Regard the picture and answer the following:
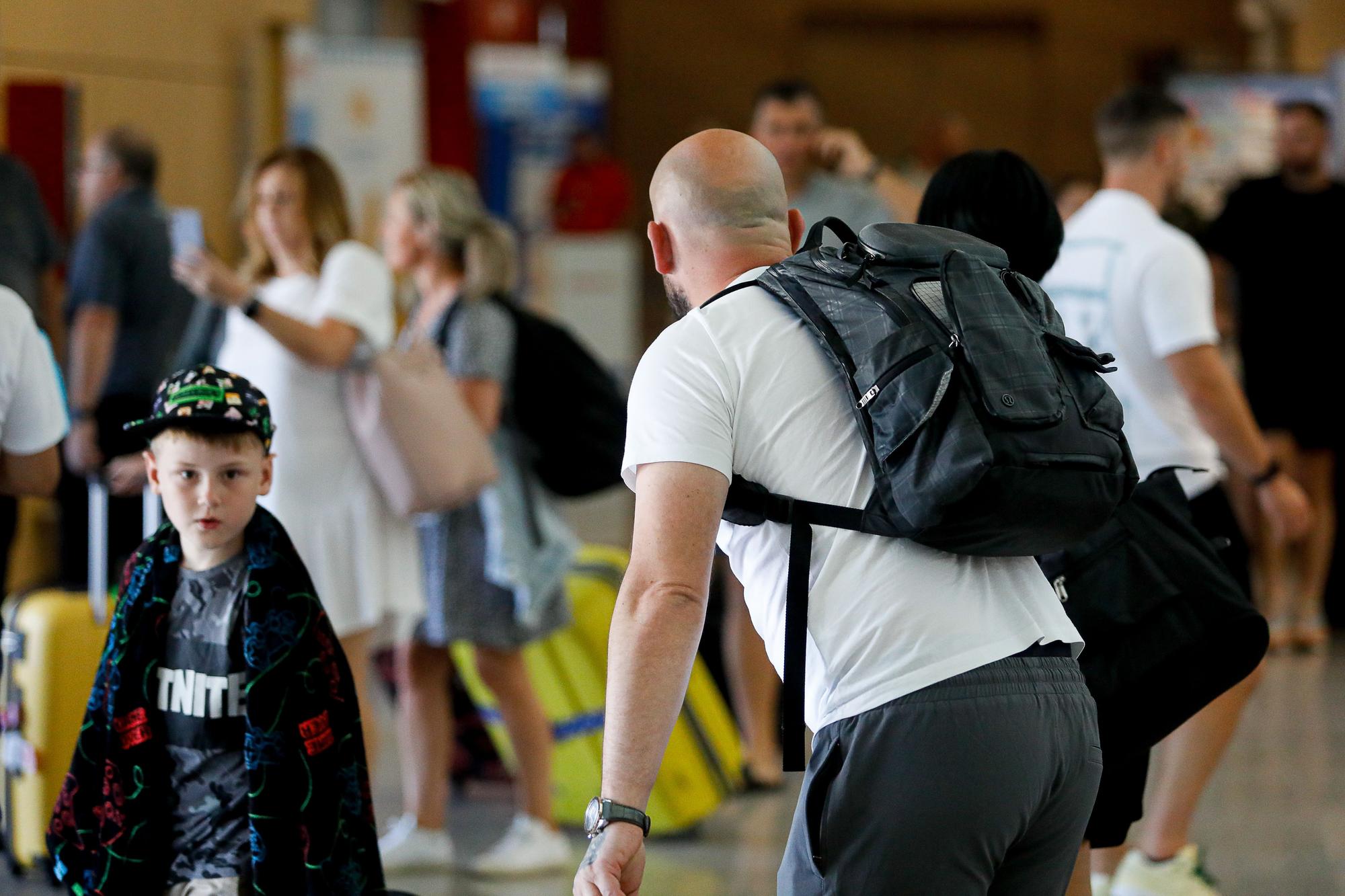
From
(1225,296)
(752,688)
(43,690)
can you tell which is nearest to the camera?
(43,690)

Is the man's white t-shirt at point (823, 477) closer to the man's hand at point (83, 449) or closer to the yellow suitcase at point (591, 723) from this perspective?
the yellow suitcase at point (591, 723)

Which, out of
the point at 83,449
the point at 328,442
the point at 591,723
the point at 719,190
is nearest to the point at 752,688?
the point at 591,723

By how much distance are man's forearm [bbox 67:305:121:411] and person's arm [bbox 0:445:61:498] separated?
234 cm

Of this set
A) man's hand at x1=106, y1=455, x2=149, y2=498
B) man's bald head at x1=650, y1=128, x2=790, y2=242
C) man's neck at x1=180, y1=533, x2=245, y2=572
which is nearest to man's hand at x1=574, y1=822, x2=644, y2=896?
man's bald head at x1=650, y1=128, x2=790, y2=242

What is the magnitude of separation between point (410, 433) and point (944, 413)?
6.47 ft

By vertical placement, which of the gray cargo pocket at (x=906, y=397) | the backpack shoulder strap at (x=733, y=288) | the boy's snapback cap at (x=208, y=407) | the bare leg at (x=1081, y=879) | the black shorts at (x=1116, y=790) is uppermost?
the backpack shoulder strap at (x=733, y=288)

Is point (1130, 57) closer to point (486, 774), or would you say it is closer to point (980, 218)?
point (486, 774)

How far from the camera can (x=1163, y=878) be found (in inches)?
132

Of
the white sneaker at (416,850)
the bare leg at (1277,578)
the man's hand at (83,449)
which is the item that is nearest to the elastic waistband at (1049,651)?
the white sneaker at (416,850)

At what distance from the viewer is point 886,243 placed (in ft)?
5.90

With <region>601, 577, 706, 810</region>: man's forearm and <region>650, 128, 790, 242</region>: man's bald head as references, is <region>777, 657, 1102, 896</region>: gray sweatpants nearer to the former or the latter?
<region>601, 577, 706, 810</region>: man's forearm

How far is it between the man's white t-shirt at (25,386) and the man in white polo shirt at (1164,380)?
1.88m

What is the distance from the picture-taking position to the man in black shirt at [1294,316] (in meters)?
6.70

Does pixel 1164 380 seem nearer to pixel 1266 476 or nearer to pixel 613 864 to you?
pixel 1266 476
